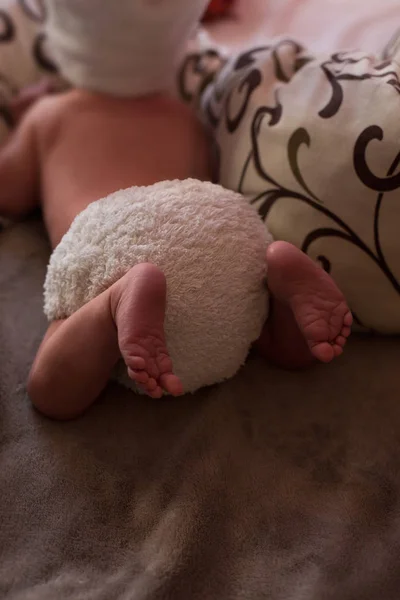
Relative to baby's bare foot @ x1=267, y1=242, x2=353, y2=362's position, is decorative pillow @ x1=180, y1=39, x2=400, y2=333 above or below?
above

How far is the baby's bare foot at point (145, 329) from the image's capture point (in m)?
0.65

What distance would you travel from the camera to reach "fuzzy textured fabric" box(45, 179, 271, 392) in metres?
0.75

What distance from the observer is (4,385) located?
802 mm

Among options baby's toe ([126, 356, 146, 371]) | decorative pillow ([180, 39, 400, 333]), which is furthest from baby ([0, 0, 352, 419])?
decorative pillow ([180, 39, 400, 333])

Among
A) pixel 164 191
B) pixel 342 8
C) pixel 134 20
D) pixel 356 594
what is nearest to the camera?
pixel 356 594

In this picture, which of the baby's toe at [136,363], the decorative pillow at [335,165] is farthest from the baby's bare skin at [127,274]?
the decorative pillow at [335,165]

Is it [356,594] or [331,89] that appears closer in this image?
[356,594]

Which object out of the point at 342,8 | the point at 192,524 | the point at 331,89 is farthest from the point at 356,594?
the point at 342,8

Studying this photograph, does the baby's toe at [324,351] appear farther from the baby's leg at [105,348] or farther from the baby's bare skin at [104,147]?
the baby's bare skin at [104,147]

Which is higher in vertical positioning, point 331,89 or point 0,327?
point 331,89

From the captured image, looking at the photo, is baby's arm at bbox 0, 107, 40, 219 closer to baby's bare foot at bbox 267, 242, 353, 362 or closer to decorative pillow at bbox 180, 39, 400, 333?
decorative pillow at bbox 180, 39, 400, 333

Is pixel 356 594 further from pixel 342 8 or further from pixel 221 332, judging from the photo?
pixel 342 8

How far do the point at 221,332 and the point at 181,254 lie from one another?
11 cm

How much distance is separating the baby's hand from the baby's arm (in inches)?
2.9
